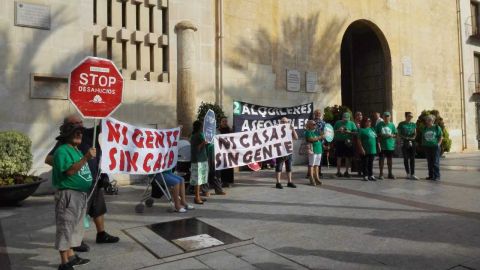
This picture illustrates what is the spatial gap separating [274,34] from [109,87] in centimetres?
664

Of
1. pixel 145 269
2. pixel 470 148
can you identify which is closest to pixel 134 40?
pixel 145 269

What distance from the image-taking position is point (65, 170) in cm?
407

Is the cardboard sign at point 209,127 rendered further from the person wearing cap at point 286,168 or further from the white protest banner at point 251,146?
the person wearing cap at point 286,168

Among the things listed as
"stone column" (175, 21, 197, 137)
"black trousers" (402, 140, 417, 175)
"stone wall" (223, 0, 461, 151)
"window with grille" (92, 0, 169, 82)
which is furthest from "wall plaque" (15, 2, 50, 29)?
"black trousers" (402, 140, 417, 175)

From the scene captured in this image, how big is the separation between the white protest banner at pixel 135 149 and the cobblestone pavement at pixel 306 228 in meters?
0.85

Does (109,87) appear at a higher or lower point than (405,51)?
lower

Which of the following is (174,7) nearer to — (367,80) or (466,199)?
(466,199)

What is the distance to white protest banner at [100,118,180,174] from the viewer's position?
19.4 feet

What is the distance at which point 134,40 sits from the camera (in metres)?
10.2

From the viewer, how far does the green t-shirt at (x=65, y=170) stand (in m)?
4.09

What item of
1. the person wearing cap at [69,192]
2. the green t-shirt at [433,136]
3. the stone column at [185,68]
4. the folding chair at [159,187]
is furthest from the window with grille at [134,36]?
the green t-shirt at [433,136]

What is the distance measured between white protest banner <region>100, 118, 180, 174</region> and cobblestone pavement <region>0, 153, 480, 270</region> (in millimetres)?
848

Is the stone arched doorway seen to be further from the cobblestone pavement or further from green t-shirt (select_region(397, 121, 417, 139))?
the cobblestone pavement

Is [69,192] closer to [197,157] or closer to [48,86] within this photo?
[197,157]
